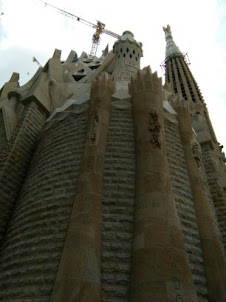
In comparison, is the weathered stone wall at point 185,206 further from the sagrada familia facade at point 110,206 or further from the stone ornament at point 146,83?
the stone ornament at point 146,83

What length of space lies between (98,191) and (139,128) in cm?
310

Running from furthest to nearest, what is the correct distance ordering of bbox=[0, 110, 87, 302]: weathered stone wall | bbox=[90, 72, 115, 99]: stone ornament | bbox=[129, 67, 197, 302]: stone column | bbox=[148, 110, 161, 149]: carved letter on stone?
bbox=[90, 72, 115, 99]: stone ornament
bbox=[148, 110, 161, 149]: carved letter on stone
bbox=[0, 110, 87, 302]: weathered stone wall
bbox=[129, 67, 197, 302]: stone column

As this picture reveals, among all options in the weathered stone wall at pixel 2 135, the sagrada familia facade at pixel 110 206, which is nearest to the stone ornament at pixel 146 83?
the sagrada familia facade at pixel 110 206

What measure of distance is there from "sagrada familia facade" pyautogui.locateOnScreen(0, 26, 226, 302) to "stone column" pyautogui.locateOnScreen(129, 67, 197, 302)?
27 millimetres

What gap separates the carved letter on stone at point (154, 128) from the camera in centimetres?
936

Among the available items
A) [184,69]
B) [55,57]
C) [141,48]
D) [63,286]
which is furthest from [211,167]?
[184,69]

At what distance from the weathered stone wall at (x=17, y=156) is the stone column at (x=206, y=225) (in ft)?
22.8

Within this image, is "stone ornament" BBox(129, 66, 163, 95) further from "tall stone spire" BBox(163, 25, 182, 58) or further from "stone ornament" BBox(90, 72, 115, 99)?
"tall stone spire" BBox(163, 25, 182, 58)

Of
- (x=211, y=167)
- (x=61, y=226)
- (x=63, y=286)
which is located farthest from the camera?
(x=211, y=167)

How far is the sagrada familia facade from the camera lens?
6.60m

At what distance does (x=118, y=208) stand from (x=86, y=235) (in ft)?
4.68

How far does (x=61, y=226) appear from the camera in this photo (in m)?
7.88

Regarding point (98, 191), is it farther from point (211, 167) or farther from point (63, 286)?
point (211, 167)

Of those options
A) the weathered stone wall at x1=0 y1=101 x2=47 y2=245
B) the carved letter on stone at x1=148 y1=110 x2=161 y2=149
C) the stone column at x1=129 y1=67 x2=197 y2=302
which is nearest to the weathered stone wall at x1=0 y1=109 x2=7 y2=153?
the weathered stone wall at x1=0 y1=101 x2=47 y2=245
